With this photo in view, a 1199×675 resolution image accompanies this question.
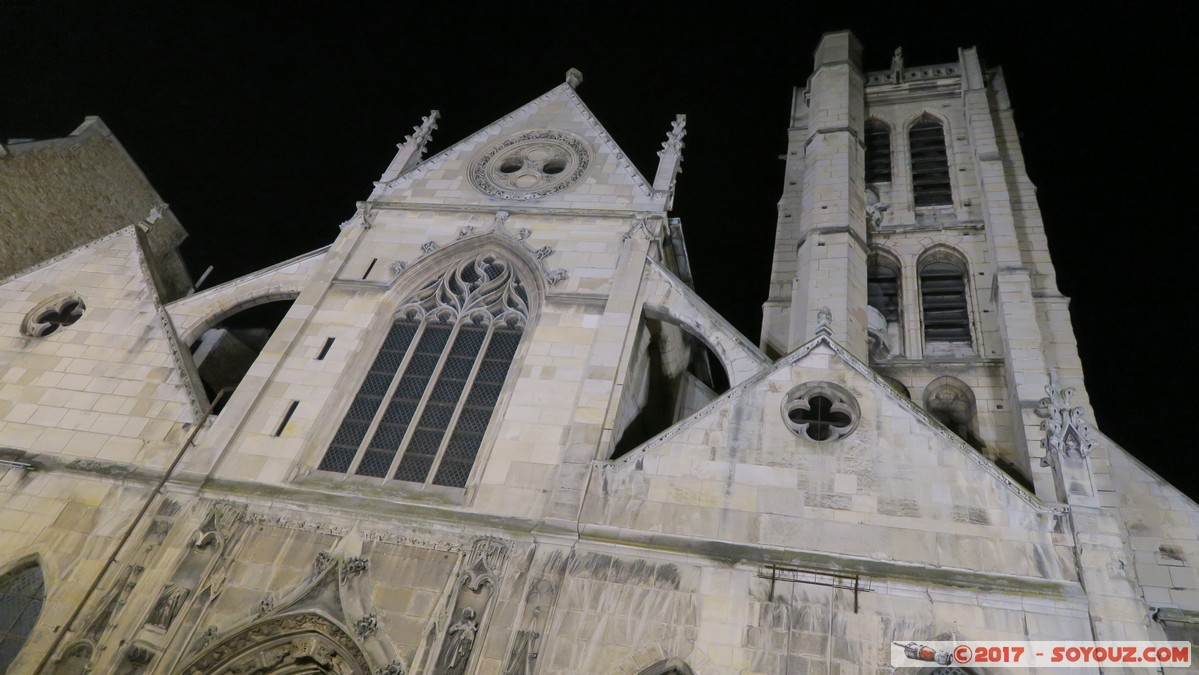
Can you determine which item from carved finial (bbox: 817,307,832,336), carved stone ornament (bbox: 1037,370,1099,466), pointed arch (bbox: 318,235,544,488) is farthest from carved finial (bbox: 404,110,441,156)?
carved stone ornament (bbox: 1037,370,1099,466)

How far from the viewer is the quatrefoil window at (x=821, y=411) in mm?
9828

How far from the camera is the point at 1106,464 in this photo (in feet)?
35.9

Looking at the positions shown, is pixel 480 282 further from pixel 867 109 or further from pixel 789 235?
pixel 867 109

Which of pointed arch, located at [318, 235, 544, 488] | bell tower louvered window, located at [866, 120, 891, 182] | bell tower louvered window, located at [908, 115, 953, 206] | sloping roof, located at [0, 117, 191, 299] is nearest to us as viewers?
pointed arch, located at [318, 235, 544, 488]

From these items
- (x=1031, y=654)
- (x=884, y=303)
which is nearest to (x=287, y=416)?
(x=1031, y=654)

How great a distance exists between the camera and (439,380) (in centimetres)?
1189

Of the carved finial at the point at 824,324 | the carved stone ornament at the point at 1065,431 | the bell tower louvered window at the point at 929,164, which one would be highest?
the bell tower louvered window at the point at 929,164

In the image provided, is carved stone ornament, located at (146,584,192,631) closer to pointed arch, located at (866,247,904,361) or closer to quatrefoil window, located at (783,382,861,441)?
quatrefoil window, located at (783,382,861,441)

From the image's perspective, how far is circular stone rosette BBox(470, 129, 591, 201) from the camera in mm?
Answer: 14852

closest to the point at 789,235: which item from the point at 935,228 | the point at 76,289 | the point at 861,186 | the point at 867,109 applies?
the point at 861,186

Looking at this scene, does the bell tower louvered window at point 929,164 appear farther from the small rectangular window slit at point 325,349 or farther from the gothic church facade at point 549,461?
the small rectangular window slit at point 325,349

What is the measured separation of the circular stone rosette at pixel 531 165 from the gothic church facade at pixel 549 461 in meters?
0.07

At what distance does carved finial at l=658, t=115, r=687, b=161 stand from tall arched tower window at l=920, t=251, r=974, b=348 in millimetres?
5851

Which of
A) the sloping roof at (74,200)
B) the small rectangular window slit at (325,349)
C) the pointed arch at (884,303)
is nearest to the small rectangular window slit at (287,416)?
the small rectangular window slit at (325,349)
